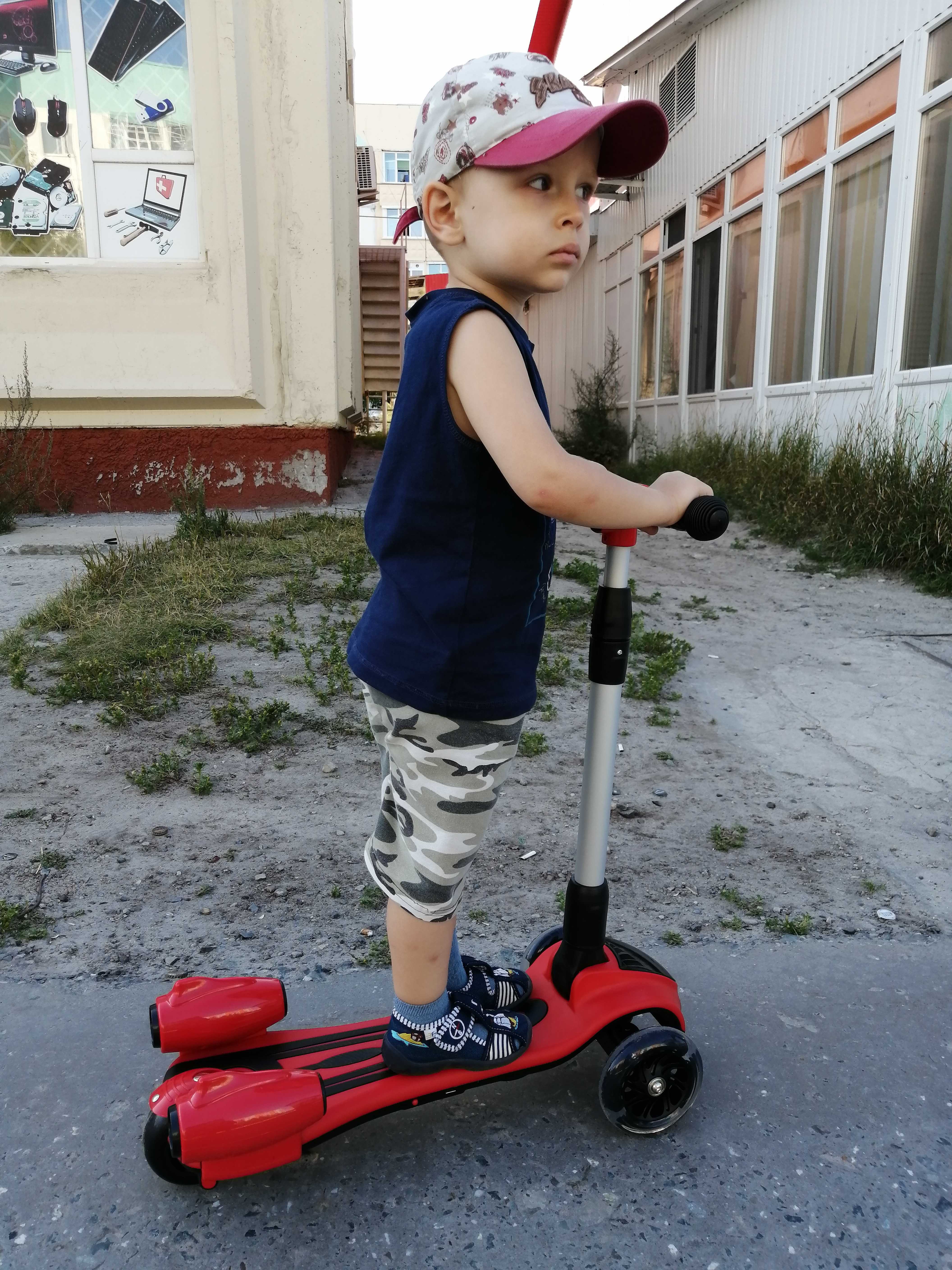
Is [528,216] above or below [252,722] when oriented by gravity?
above

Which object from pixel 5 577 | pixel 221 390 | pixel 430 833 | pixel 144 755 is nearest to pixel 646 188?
pixel 221 390

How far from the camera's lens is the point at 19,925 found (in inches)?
88.5

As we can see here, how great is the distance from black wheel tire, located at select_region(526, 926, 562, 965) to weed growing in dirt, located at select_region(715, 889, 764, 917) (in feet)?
1.97

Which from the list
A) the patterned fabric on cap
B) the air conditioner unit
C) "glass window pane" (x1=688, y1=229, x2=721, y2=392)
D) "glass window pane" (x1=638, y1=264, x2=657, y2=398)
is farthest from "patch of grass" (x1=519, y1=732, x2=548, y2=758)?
the air conditioner unit

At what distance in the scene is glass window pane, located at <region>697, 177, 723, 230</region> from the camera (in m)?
10.5

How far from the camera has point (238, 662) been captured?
157 inches

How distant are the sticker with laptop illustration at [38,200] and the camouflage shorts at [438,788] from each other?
663 cm

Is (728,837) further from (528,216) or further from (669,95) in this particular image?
(669,95)

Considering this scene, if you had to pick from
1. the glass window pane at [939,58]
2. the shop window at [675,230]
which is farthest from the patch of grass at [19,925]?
the shop window at [675,230]

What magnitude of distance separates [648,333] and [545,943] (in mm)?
13034

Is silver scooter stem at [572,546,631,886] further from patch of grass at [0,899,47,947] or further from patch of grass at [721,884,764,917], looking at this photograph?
patch of grass at [0,899,47,947]

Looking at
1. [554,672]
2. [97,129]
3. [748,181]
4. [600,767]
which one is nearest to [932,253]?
[748,181]

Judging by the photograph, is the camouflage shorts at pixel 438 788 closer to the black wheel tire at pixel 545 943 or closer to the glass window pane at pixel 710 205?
the black wheel tire at pixel 545 943

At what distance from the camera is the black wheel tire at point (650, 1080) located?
1.60m
